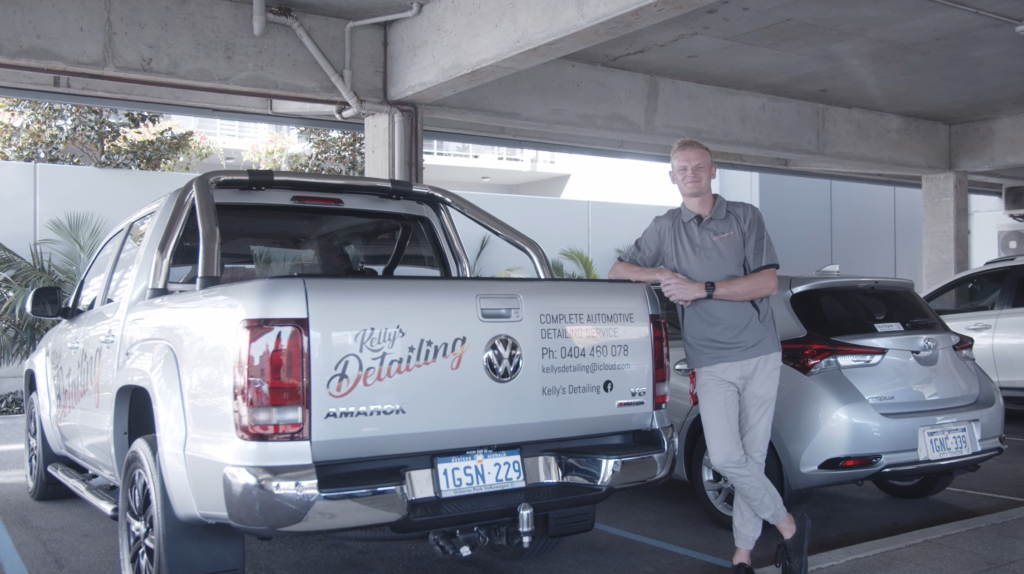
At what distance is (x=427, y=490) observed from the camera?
2.93 meters

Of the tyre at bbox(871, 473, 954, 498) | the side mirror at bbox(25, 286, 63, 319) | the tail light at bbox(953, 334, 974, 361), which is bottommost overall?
the tyre at bbox(871, 473, 954, 498)

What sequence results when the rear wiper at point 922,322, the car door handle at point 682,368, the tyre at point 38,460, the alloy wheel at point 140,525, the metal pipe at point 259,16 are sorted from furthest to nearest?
the metal pipe at point 259,16 < the tyre at point 38,460 < the car door handle at point 682,368 < the rear wiper at point 922,322 < the alloy wheel at point 140,525

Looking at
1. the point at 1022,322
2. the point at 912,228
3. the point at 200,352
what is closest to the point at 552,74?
the point at 1022,322

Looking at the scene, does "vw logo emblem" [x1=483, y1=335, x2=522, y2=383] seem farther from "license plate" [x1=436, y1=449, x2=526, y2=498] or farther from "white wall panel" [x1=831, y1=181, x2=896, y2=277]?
"white wall panel" [x1=831, y1=181, x2=896, y2=277]

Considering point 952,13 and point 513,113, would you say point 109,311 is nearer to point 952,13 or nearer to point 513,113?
point 513,113

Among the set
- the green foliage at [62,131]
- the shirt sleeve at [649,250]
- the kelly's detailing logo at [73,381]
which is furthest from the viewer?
the green foliage at [62,131]

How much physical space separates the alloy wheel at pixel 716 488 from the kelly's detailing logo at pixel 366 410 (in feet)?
8.67

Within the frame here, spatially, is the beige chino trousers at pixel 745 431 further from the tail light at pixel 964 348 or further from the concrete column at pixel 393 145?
the concrete column at pixel 393 145

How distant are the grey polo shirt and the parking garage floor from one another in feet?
3.75

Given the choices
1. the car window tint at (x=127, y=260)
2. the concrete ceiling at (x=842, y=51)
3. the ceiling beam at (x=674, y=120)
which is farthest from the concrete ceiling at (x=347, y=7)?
the car window tint at (x=127, y=260)

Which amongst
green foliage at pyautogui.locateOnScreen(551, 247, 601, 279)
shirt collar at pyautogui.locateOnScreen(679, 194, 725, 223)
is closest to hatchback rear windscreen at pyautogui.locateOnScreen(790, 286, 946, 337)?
shirt collar at pyautogui.locateOnScreen(679, 194, 725, 223)

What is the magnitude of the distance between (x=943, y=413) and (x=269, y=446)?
372 cm

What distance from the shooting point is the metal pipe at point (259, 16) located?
7934mm

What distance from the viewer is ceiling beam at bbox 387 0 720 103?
640 cm
